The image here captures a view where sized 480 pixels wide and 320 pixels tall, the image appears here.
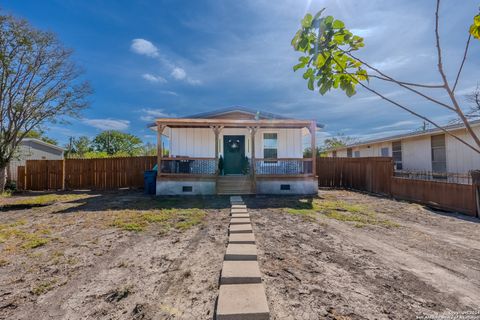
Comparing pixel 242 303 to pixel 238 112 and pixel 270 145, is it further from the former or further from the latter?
pixel 238 112

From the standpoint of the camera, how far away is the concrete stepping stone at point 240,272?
262 centimetres

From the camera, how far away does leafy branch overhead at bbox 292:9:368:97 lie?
1418mm

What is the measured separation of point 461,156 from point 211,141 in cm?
1174

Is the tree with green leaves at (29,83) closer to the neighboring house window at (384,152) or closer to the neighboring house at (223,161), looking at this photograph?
the neighboring house at (223,161)

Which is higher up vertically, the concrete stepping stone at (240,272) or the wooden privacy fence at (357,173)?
the wooden privacy fence at (357,173)

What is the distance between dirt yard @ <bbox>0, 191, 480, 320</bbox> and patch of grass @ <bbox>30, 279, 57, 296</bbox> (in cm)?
1

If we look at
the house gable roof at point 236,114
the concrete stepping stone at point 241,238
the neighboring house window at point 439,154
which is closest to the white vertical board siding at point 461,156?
the neighboring house window at point 439,154

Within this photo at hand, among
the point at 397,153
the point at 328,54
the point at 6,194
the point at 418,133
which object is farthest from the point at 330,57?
the point at 397,153

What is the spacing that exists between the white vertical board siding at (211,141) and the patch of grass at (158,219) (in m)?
5.06

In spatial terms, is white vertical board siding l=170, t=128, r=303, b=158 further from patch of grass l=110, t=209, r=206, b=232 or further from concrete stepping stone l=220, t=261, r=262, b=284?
concrete stepping stone l=220, t=261, r=262, b=284

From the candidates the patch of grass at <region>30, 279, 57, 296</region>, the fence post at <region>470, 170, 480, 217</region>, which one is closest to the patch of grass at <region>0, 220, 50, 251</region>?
the patch of grass at <region>30, 279, 57, 296</region>

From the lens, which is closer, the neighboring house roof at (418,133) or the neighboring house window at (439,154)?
the neighboring house roof at (418,133)

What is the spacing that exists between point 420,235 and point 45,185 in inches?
679

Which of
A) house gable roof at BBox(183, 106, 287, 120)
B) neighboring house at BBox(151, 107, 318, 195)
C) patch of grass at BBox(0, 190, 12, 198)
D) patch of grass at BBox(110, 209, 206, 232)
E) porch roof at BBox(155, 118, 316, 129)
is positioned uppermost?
house gable roof at BBox(183, 106, 287, 120)
